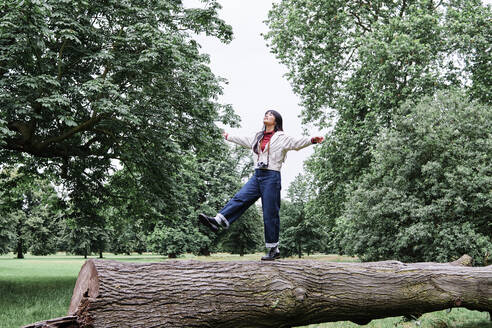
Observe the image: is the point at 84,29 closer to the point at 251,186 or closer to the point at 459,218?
the point at 251,186

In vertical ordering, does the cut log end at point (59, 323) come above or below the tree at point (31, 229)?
below

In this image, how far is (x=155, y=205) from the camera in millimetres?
13539

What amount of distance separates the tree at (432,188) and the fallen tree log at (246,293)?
811 cm

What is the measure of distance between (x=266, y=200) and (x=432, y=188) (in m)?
10.6

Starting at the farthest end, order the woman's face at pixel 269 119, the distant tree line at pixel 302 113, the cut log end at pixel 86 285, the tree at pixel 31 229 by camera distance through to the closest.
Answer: the tree at pixel 31 229, the distant tree line at pixel 302 113, the woman's face at pixel 269 119, the cut log end at pixel 86 285

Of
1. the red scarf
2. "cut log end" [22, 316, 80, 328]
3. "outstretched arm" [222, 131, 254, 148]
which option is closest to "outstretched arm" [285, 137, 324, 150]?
the red scarf

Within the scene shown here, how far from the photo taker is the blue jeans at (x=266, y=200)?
5301mm

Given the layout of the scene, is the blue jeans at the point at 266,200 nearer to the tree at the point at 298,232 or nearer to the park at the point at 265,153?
the park at the point at 265,153

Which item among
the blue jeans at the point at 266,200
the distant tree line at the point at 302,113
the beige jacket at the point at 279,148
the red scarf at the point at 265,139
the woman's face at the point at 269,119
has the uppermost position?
the distant tree line at the point at 302,113

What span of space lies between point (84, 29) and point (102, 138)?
410 centimetres

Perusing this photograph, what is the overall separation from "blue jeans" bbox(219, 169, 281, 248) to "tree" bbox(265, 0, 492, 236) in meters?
11.7

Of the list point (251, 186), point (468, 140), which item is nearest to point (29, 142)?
point (251, 186)

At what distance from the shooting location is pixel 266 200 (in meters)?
5.32

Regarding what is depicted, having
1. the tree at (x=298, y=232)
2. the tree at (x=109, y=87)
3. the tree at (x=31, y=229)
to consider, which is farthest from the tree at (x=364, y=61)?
the tree at (x=298, y=232)
